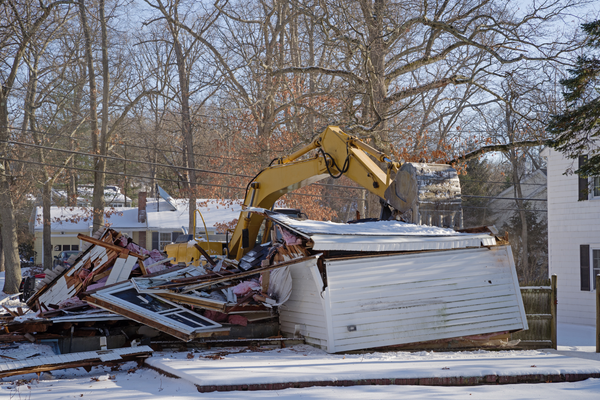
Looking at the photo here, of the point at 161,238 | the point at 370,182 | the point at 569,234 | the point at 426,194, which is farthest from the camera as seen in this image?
the point at 161,238

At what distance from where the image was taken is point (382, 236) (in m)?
8.42

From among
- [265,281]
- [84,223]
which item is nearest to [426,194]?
[265,281]

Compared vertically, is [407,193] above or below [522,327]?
above

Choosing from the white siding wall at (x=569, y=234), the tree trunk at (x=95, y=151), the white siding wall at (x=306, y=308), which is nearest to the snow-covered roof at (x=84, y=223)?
the tree trunk at (x=95, y=151)

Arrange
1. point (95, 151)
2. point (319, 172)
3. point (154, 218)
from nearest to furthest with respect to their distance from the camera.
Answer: point (319, 172), point (95, 151), point (154, 218)

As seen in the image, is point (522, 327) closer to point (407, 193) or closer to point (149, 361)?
point (407, 193)

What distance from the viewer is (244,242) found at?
39.1ft

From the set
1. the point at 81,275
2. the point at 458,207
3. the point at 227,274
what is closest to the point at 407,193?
the point at 458,207

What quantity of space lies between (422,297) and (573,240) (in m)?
12.1

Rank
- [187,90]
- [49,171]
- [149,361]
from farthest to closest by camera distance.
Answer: [187,90]
[49,171]
[149,361]

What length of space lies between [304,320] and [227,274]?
178 centimetres

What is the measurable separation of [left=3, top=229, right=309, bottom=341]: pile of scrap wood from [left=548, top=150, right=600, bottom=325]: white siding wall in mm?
12456

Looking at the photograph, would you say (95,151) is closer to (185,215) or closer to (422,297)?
(185,215)

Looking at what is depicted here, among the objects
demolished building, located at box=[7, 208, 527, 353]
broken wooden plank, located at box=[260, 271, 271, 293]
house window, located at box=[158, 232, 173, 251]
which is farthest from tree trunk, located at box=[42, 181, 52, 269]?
broken wooden plank, located at box=[260, 271, 271, 293]
